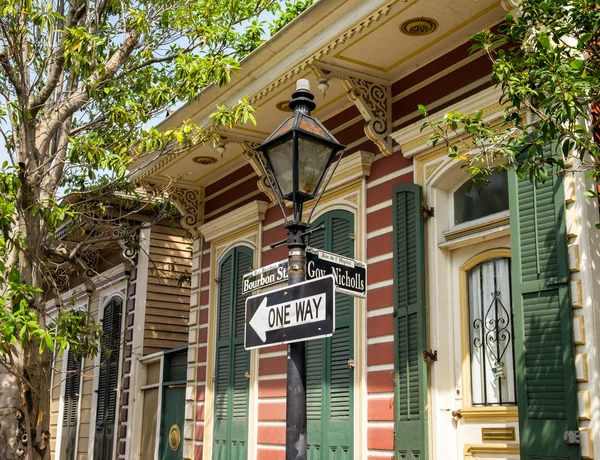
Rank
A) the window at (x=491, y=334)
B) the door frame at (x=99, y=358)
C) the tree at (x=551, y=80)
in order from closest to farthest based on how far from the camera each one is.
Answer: the tree at (x=551, y=80)
the window at (x=491, y=334)
the door frame at (x=99, y=358)

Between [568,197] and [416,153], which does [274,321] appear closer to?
[568,197]

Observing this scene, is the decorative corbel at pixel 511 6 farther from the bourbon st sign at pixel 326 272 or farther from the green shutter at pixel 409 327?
the bourbon st sign at pixel 326 272

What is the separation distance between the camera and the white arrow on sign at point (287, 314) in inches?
188

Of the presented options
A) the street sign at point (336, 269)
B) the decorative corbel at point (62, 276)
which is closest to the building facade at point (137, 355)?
the decorative corbel at point (62, 276)

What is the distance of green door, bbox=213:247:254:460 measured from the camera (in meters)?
10.7

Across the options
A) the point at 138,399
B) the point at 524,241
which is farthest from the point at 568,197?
the point at 138,399

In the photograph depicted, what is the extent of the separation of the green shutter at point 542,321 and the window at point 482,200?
2.20 ft

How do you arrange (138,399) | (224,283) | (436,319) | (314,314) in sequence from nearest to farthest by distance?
(314,314), (436,319), (224,283), (138,399)

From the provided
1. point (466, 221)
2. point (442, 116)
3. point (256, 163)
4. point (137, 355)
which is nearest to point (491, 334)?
point (466, 221)

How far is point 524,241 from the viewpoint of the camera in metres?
6.86

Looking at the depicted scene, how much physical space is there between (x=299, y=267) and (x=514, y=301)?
252 cm

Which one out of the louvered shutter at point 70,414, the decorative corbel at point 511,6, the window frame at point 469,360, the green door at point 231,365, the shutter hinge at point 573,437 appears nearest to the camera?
the shutter hinge at point 573,437

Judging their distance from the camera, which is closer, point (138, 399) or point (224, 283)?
point (224, 283)

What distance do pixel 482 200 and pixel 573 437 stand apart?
2.55 m
